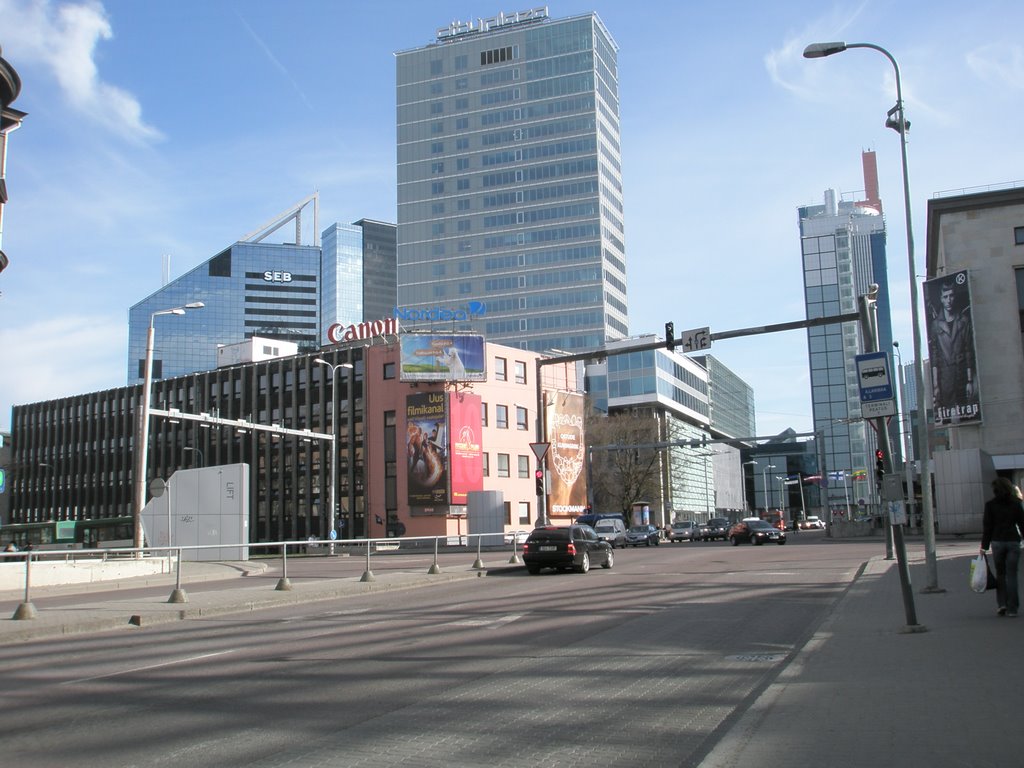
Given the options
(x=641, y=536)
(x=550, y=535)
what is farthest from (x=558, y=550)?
(x=641, y=536)

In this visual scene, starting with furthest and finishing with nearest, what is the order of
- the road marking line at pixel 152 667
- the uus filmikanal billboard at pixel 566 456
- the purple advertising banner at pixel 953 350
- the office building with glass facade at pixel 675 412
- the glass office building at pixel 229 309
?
the glass office building at pixel 229 309
the office building with glass facade at pixel 675 412
the uus filmikanal billboard at pixel 566 456
the purple advertising banner at pixel 953 350
the road marking line at pixel 152 667

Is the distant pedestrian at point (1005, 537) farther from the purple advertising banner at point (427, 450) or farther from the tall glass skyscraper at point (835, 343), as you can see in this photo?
the tall glass skyscraper at point (835, 343)

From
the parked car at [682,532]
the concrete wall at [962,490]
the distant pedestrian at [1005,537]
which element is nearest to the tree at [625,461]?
the parked car at [682,532]

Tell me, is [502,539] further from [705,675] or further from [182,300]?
[182,300]

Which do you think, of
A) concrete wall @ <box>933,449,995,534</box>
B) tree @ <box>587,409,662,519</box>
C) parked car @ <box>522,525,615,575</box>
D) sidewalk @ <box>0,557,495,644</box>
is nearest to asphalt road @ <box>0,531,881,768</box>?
sidewalk @ <box>0,557,495,644</box>

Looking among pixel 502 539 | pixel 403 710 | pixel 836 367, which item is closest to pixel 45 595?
pixel 403 710

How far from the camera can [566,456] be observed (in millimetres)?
68062

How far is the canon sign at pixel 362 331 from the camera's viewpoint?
235 feet

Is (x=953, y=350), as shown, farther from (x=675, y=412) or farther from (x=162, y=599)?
(x=675, y=412)

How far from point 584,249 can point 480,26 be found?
47431 mm

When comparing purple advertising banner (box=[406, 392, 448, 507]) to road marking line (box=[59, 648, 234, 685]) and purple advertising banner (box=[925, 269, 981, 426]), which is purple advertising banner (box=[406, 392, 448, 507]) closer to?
purple advertising banner (box=[925, 269, 981, 426])

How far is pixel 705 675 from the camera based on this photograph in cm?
912

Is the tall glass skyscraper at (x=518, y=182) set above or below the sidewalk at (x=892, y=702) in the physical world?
above

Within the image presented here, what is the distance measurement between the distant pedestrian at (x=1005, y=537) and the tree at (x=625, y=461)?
67.0m
